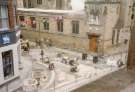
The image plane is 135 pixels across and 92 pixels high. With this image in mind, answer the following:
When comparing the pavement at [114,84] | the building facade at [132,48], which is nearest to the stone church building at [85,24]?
the building facade at [132,48]

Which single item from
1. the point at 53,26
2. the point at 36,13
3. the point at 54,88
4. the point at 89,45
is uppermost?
Result: the point at 36,13

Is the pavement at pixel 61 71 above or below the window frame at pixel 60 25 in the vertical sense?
below

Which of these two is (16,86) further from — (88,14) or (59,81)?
(88,14)

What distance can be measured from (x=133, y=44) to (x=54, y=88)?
10.2m

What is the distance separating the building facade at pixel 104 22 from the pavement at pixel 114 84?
57.5 ft

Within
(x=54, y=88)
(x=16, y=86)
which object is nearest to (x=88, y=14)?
(x=54, y=88)

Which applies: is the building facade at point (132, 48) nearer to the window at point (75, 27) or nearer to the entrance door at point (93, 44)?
the entrance door at point (93, 44)

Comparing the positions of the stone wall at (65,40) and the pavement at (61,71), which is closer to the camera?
the pavement at (61,71)

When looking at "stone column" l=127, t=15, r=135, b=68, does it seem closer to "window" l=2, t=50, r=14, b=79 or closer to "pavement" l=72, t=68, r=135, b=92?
"pavement" l=72, t=68, r=135, b=92

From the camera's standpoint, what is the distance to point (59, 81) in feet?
46.4

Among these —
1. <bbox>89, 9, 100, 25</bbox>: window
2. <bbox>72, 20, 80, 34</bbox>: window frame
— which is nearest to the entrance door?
<bbox>89, 9, 100, 25</bbox>: window

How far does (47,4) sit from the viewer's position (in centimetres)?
2541

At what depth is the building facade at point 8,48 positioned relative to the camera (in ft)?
35.2

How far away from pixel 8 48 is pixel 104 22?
11.5m
